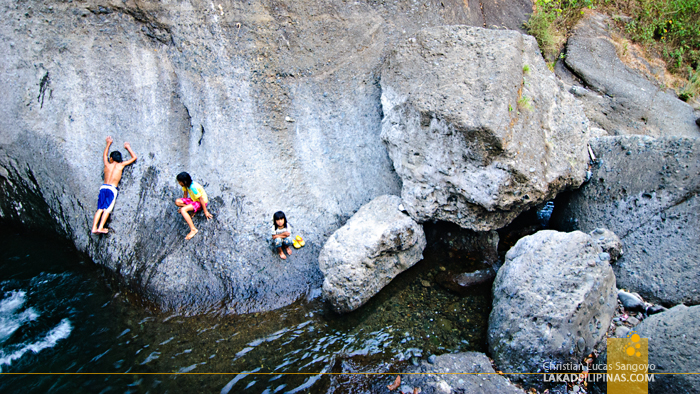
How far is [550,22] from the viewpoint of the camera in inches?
265

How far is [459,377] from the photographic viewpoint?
11.1 feet

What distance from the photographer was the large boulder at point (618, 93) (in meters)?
5.86

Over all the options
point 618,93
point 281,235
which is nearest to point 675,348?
point 281,235

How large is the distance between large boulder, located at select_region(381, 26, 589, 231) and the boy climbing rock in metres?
3.44

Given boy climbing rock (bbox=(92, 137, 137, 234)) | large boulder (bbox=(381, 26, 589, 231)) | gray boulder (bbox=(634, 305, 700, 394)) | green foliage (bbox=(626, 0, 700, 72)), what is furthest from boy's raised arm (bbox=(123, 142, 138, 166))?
green foliage (bbox=(626, 0, 700, 72))

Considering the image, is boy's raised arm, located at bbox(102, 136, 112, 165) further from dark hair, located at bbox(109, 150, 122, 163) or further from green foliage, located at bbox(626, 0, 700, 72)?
green foliage, located at bbox(626, 0, 700, 72)

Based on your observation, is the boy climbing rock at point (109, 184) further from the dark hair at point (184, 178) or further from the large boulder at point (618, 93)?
A: the large boulder at point (618, 93)

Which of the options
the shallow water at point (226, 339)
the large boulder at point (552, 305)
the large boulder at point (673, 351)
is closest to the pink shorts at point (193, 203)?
the shallow water at point (226, 339)

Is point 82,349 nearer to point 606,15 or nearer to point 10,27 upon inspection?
point 10,27

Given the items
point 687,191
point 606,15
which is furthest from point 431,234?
point 606,15

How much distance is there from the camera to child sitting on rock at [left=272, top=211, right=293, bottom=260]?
4.39 m

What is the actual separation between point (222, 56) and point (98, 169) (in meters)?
2.23

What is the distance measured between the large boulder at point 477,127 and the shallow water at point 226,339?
944 millimetres

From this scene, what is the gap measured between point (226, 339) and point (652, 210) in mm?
4779
